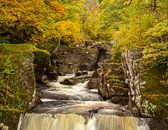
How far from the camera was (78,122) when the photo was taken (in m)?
7.99

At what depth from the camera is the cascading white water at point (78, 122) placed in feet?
25.9

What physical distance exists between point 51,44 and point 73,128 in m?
10.1

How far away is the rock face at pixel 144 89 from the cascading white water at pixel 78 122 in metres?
0.44

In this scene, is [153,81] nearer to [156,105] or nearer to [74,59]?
[156,105]

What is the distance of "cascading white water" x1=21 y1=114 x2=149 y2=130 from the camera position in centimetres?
790

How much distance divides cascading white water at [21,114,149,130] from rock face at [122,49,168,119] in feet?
1.46

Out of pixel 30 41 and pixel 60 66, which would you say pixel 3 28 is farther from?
pixel 60 66

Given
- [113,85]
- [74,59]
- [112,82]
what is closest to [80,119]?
[113,85]

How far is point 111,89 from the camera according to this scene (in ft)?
35.7

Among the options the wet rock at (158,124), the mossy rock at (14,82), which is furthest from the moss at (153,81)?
the mossy rock at (14,82)

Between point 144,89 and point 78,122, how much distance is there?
2039 millimetres

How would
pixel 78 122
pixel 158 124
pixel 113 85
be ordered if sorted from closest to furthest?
pixel 158 124, pixel 78 122, pixel 113 85

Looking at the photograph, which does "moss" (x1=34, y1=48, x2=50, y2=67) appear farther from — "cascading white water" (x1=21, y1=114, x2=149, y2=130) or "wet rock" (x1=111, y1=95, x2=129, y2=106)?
"cascading white water" (x1=21, y1=114, x2=149, y2=130)

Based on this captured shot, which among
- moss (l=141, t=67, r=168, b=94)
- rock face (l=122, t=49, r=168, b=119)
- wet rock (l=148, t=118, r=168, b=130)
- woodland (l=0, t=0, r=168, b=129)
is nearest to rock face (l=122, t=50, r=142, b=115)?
rock face (l=122, t=49, r=168, b=119)
